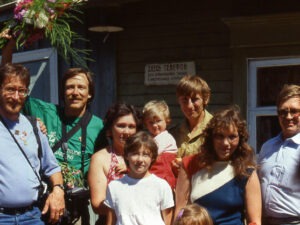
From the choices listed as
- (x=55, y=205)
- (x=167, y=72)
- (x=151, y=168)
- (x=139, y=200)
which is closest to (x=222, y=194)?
(x=139, y=200)

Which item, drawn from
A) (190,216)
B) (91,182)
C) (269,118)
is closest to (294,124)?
(190,216)

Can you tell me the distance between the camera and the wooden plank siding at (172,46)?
7.22 meters

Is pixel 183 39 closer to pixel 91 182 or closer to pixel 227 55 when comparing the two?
pixel 227 55

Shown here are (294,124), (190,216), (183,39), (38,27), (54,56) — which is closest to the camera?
(190,216)

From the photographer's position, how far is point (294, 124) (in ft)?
12.9

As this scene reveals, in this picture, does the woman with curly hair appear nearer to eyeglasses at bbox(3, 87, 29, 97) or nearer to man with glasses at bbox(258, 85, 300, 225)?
man with glasses at bbox(258, 85, 300, 225)

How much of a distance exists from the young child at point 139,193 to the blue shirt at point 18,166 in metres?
0.50

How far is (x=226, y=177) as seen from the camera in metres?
3.85

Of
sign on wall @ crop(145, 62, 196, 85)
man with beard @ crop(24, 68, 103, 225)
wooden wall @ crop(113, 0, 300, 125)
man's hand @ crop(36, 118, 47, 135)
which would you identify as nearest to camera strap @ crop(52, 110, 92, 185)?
man with beard @ crop(24, 68, 103, 225)

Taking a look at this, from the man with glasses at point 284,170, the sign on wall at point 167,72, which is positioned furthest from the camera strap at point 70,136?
the sign on wall at point 167,72

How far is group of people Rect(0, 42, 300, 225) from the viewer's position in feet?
12.5

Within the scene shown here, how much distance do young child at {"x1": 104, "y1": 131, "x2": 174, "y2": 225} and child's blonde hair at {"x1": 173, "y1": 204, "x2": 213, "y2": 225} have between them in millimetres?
282

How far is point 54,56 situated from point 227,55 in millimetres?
2524

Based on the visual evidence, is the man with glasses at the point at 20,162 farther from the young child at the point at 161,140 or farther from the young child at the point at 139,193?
the young child at the point at 161,140
